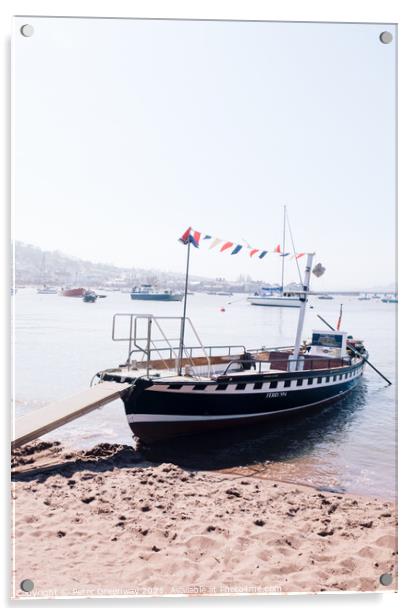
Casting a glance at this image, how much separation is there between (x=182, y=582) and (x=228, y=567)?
0.32m

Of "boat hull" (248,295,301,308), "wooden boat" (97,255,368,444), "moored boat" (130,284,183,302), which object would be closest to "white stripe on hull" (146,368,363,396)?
"wooden boat" (97,255,368,444)

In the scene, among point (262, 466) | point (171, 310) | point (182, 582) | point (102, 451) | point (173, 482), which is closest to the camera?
point (182, 582)

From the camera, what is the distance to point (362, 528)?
4.27 m

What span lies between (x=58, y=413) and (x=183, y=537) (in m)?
1.99

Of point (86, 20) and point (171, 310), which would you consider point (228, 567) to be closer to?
point (86, 20)

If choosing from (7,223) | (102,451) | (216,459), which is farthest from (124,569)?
(216,459)

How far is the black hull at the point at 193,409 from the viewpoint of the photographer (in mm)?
6710

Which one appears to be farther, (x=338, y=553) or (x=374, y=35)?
(x=374, y=35)

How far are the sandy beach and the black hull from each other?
1460 mm

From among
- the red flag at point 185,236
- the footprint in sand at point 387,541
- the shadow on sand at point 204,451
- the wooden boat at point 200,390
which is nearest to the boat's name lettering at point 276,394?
the wooden boat at point 200,390

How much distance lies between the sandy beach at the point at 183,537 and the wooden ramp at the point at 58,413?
0.45 metres

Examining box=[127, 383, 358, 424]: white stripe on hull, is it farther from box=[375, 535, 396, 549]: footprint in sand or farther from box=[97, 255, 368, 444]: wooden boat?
box=[375, 535, 396, 549]: footprint in sand

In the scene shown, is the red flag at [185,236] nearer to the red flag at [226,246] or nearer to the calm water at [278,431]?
the red flag at [226,246]

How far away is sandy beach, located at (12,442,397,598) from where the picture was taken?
3.40 meters
